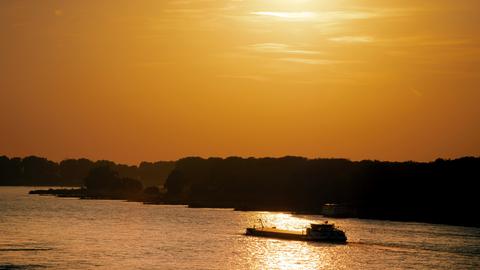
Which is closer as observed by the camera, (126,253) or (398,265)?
(398,265)

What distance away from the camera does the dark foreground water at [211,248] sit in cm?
11794

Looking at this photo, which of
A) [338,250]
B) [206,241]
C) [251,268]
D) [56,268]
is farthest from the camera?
[206,241]

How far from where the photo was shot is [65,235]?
520 ft

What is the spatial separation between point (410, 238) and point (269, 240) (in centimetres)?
2575

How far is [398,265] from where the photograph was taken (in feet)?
395

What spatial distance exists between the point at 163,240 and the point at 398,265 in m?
49.1

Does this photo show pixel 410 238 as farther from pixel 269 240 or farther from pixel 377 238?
pixel 269 240

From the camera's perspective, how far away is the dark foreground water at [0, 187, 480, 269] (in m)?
118

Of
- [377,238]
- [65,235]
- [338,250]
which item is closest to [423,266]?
[338,250]

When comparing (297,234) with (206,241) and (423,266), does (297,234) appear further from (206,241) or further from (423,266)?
(423,266)

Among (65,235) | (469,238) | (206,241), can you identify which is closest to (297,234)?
(206,241)

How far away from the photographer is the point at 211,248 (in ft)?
462

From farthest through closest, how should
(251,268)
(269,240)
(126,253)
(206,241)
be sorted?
(269,240)
(206,241)
(126,253)
(251,268)

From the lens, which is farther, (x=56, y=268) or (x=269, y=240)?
(x=269, y=240)
